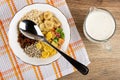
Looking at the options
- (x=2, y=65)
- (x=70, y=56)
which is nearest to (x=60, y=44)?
(x=70, y=56)

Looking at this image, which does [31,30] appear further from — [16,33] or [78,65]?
[78,65]

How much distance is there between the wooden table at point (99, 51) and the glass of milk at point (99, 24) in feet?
0.09

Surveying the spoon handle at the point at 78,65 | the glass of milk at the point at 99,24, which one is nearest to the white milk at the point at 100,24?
the glass of milk at the point at 99,24

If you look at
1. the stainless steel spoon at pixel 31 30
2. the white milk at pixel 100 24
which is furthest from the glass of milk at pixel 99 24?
the stainless steel spoon at pixel 31 30

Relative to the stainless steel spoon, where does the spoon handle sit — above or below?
below

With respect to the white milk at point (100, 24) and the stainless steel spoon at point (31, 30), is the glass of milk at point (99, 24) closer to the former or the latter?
the white milk at point (100, 24)

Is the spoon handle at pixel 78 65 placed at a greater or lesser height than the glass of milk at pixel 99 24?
lesser

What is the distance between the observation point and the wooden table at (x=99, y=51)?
1165mm

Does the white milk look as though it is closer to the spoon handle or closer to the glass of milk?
the glass of milk

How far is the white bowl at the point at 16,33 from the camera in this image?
113cm

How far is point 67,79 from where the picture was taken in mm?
1167

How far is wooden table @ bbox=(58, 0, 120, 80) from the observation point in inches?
45.9

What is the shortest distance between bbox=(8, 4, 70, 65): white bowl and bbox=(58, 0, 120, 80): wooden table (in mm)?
47

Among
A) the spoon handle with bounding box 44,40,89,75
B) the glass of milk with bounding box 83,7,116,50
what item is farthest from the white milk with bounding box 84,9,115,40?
the spoon handle with bounding box 44,40,89,75
